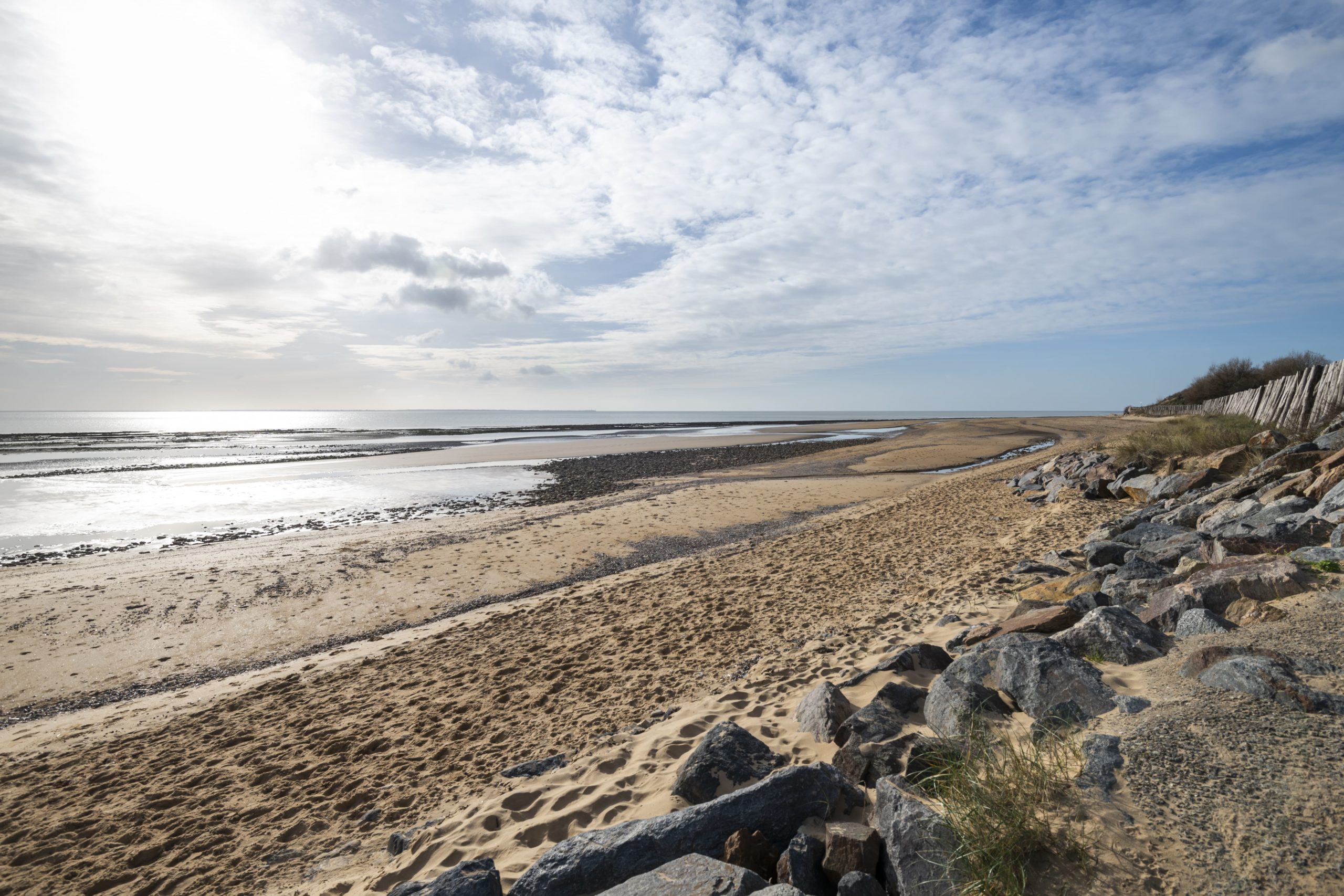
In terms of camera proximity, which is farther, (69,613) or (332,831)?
(69,613)

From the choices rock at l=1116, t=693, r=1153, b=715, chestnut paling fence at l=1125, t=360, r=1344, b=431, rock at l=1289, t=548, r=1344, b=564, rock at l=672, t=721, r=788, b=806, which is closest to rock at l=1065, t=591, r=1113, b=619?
rock at l=1289, t=548, r=1344, b=564

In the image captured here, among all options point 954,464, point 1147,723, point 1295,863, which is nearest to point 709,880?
point 1295,863

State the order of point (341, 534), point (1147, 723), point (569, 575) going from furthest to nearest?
point (341, 534), point (569, 575), point (1147, 723)

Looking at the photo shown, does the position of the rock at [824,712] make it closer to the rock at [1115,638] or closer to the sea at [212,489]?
the rock at [1115,638]

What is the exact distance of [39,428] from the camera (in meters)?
84.6

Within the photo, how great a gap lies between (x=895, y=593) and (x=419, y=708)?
6.19 m

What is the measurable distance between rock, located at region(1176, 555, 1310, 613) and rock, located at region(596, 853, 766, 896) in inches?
168

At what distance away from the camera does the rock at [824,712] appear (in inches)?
175

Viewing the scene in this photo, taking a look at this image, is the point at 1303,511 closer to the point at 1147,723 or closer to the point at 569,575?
the point at 1147,723

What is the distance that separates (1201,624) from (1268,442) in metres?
9.57

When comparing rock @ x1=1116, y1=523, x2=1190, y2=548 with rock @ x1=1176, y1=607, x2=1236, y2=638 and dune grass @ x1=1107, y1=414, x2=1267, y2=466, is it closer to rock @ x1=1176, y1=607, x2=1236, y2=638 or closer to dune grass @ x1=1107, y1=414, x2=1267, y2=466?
rock @ x1=1176, y1=607, x2=1236, y2=638

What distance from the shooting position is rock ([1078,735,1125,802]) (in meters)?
2.87

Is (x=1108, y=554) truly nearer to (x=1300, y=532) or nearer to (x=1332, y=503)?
(x=1300, y=532)

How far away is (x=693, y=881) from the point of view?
2797 millimetres
